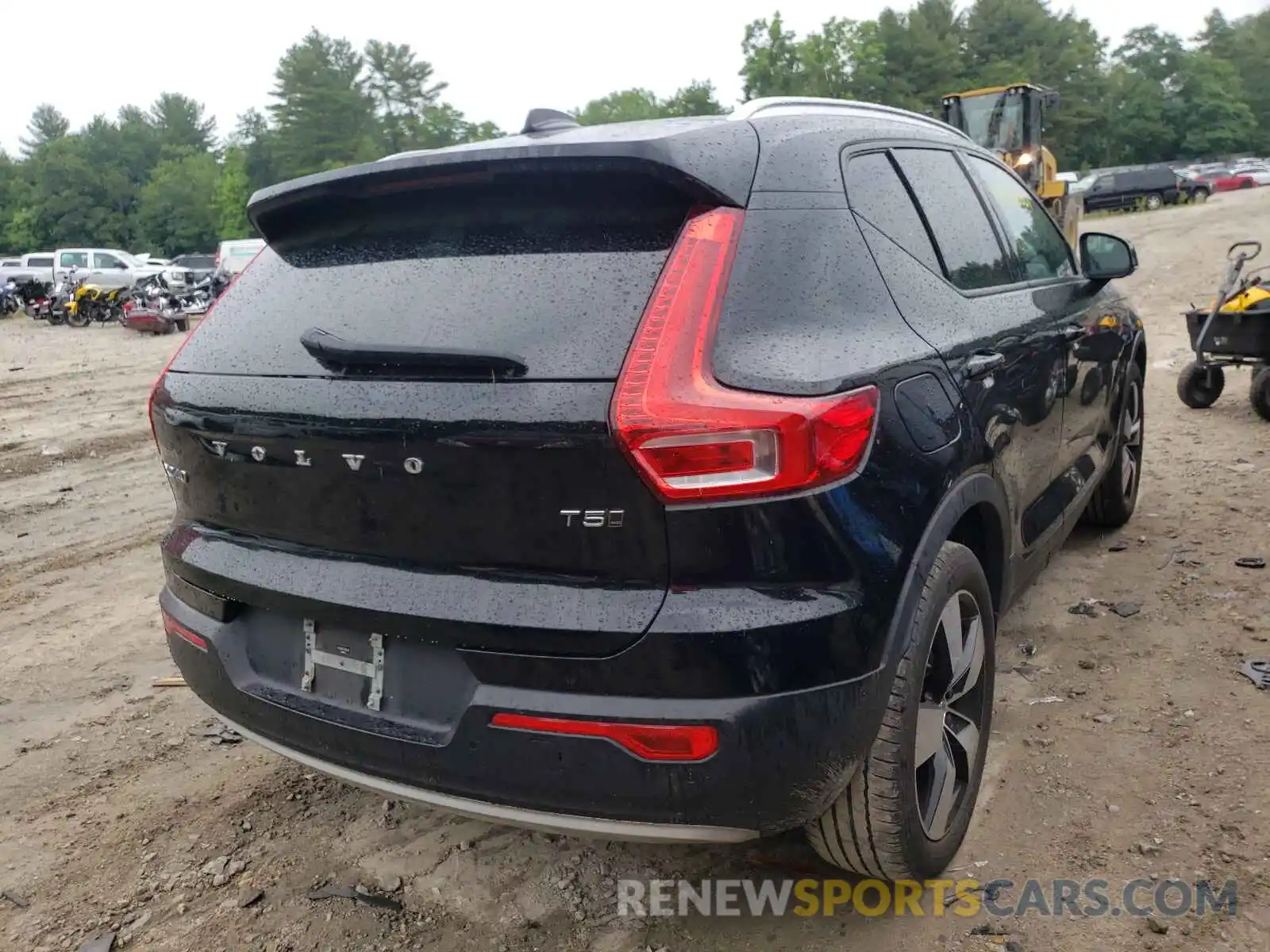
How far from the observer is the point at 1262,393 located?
6.94 m

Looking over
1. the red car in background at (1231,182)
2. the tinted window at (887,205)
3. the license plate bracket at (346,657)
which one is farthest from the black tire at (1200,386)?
the red car in background at (1231,182)

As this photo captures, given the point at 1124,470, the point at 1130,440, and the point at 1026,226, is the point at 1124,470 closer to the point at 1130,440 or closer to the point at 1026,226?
the point at 1130,440

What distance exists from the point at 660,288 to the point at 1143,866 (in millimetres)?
1937

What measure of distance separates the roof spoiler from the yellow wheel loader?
19.1 m

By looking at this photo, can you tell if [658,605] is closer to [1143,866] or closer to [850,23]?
[1143,866]

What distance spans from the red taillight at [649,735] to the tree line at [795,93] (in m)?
67.7

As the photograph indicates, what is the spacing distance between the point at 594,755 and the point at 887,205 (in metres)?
1.55

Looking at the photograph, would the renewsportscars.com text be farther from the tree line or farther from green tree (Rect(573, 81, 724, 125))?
green tree (Rect(573, 81, 724, 125))

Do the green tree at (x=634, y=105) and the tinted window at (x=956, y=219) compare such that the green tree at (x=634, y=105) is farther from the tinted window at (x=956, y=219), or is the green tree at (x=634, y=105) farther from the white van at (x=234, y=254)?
the tinted window at (x=956, y=219)

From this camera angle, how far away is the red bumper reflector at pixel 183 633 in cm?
238

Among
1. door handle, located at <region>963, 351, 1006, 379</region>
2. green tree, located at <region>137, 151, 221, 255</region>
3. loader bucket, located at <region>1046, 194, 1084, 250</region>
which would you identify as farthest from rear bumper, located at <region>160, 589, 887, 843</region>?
green tree, located at <region>137, 151, 221, 255</region>

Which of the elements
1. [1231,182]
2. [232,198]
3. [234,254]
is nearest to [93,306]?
[234,254]

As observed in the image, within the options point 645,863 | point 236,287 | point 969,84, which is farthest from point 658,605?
point 969,84

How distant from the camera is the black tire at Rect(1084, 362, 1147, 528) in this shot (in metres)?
4.54
